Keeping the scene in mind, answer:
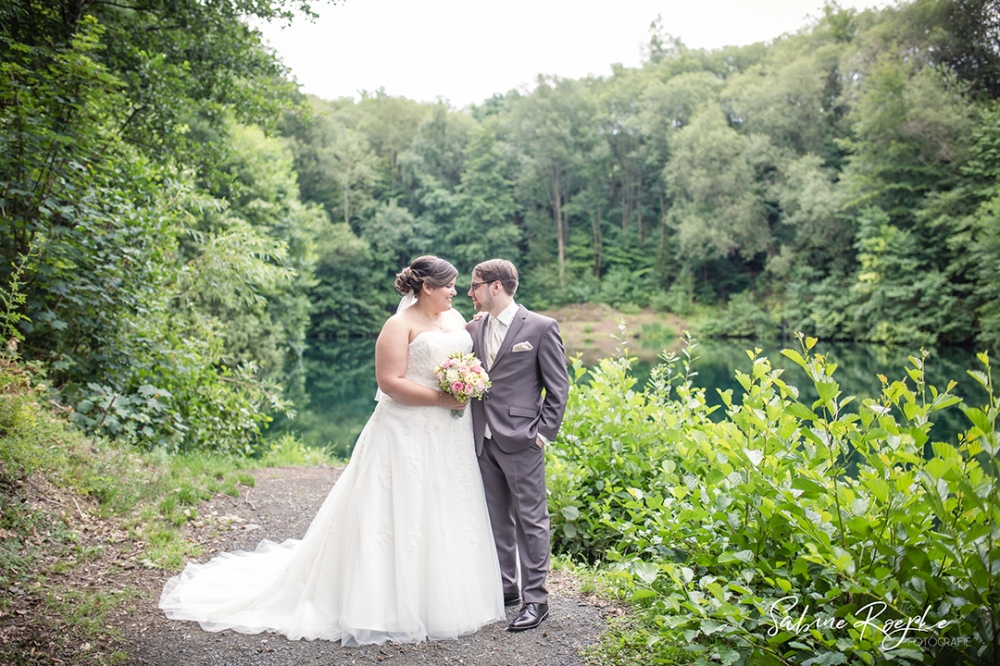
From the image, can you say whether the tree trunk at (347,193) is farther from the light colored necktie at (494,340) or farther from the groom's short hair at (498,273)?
the groom's short hair at (498,273)

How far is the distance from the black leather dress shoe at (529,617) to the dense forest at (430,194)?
4.40 m

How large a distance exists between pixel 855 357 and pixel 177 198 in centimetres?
2451

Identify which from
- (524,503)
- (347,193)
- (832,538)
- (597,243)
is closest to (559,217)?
(597,243)

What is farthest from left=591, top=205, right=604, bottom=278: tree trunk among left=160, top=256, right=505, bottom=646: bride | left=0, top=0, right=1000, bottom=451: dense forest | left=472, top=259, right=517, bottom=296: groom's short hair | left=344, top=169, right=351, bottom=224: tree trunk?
left=160, top=256, right=505, bottom=646: bride

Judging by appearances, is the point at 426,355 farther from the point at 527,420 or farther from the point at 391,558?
the point at 391,558

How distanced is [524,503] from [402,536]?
0.71 meters

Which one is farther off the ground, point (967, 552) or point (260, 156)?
point (260, 156)

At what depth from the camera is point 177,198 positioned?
352 inches

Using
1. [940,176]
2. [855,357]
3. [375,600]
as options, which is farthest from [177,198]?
[940,176]

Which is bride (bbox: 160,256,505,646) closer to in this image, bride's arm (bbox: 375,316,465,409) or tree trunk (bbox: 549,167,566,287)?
bride's arm (bbox: 375,316,465,409)

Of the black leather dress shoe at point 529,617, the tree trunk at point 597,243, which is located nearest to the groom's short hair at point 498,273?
the black leather dress shoe at point 529,617

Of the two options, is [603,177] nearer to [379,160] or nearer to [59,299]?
[379,160]

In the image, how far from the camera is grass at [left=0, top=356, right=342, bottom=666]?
3.51 metres

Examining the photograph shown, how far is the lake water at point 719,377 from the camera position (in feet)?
50.3
